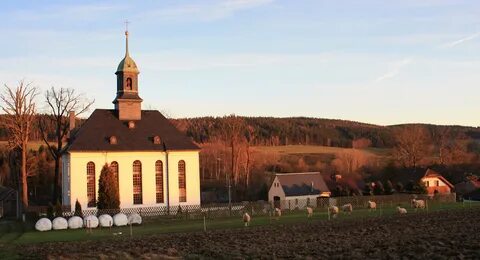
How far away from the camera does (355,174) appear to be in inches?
3740

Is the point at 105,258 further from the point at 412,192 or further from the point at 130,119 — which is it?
the point at 412,192

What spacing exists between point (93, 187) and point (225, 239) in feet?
89.8

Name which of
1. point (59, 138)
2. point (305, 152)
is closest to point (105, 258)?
point (59, 138)

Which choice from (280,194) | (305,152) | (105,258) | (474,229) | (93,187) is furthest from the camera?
(305,152)

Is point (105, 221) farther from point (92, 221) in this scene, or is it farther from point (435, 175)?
point (435, 175)

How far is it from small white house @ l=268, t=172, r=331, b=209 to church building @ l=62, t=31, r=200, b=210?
1888 cm

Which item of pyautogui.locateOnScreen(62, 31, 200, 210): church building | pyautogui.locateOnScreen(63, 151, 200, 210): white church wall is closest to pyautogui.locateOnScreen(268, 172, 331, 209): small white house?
pyautogui.locateOnScreen(63, 151, 200, 210): white church wall

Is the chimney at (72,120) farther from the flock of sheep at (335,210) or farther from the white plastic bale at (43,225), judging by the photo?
the flock of sheep at (335,210)

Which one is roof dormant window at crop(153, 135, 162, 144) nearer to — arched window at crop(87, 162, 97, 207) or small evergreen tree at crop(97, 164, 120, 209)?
arched window at crop(87, 162, 97, 207)

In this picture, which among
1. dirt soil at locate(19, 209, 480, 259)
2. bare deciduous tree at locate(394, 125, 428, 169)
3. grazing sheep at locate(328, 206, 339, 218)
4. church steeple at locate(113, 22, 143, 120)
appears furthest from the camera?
bare deciduous tree at locate(394, 125, 428, 169)

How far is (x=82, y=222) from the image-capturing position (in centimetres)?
4338

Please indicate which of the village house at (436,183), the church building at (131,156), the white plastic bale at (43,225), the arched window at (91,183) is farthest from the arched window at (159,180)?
the village house at (436,183)

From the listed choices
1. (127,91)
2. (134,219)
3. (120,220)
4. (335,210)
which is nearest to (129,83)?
(127,91)

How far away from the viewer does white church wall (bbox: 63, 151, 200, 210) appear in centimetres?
5303
